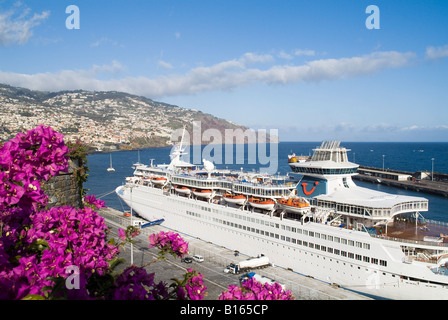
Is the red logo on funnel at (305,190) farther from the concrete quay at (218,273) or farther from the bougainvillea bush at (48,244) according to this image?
the bougainvillea bush at (48,244)

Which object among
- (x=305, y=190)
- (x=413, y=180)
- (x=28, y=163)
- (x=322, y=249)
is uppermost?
(x=28, y=163)

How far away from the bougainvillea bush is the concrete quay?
1575 centimetres

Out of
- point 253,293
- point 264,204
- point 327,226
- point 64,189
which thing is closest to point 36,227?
point 253,293

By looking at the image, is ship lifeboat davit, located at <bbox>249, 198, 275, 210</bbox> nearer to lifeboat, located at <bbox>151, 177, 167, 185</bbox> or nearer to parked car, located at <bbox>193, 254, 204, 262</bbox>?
parked car, located at <bbox>193, 254, 204, 262</bbox>

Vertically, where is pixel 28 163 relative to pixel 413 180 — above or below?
above

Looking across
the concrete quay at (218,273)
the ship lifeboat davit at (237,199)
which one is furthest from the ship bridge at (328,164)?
the concrete quay at (218,273)

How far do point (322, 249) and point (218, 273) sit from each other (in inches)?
298

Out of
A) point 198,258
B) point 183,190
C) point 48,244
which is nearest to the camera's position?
point 48,244

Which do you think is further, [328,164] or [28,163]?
[328,164]

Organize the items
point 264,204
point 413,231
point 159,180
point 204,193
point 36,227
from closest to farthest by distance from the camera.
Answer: point 36,227 → point 413,231 → point 264,204 → point 204,193 → point 159,180

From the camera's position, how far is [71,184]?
8852 mm

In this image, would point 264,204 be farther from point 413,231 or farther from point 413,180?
point 413,180

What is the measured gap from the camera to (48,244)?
3039 millimetres

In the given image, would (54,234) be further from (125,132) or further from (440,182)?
(125,132)
